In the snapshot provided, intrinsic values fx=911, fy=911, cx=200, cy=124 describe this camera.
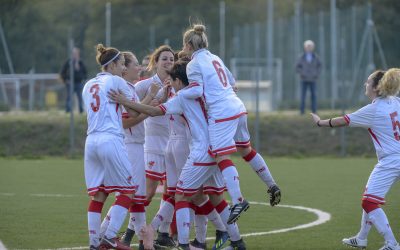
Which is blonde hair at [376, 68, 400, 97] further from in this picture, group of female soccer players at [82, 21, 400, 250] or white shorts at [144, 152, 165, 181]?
white shorts at [144, 152, 165, 181]

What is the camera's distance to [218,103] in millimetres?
9609

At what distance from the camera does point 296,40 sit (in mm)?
36812

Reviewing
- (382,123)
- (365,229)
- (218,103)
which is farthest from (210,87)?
(365,229)

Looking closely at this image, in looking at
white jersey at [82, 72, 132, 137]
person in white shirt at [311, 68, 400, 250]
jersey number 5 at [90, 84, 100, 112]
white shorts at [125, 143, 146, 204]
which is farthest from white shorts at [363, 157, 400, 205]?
jersey number 5 at [90, 84, 100, 112]

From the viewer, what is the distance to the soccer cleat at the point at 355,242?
9.66 meters

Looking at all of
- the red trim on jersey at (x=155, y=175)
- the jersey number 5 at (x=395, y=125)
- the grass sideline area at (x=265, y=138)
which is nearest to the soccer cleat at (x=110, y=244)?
the red trim on jersey at (x=155, y=175)

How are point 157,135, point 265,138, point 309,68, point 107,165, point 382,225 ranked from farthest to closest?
point 309,68 < point 265,138 < point 157,135 < point 382,225 < point 107,165

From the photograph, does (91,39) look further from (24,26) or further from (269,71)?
(269,71)

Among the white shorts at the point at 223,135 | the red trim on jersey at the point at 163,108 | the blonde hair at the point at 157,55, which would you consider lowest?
the white shorts at the point at 223,135

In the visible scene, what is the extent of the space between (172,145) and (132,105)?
973mm

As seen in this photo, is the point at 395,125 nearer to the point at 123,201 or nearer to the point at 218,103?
the point at 218,103

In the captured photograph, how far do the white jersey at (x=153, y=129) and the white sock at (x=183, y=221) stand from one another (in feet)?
3.95

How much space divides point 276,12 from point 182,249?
4628 cm

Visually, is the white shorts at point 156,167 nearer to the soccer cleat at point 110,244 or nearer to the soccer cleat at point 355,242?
the soccer cleat at point 110,244
